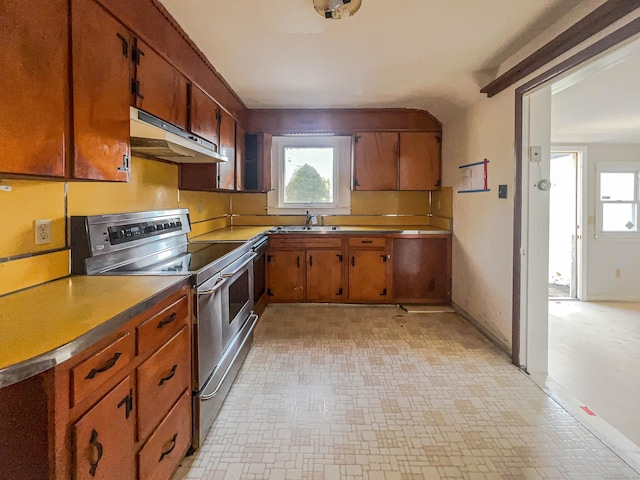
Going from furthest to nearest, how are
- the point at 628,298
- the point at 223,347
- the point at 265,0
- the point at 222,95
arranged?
1. the point at 628,298
2. the point at 222,95
3. the point at 223,347
4. the point at 265,0

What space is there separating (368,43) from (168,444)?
101 inches

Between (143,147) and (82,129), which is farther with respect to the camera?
(143,147)

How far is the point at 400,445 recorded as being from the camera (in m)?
1.74

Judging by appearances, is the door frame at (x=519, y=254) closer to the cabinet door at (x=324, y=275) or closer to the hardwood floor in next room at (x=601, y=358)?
the hardwood floor in next room at (x=601, y=358)

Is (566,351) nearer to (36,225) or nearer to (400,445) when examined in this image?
(400,445)

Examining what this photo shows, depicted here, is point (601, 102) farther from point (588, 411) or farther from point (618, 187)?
point (588, 411)

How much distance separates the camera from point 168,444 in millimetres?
1430

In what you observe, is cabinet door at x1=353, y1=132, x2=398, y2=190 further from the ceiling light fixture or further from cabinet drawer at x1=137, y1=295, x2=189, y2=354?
cabinet drawer at x1=137, y1=295, x2=189, y2=354

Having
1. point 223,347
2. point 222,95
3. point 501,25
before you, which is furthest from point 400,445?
point 222,95

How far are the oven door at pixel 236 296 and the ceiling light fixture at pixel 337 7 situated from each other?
155 centimetres

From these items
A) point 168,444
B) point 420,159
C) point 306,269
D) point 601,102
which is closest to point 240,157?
point 306,269

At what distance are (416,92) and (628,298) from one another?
3.97m

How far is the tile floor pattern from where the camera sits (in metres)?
1.59

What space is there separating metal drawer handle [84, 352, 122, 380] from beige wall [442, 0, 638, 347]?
8.46ft
